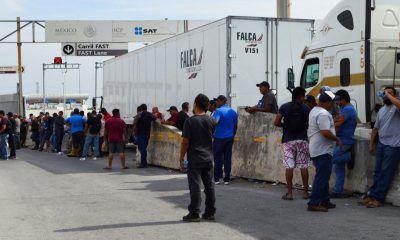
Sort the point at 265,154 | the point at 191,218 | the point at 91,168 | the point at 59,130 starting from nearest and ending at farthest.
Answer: the point at 191,218
the point at 265,154
the point at 91,168
the point at 59,130

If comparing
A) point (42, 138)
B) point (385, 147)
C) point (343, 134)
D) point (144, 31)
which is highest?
point (144, 31)

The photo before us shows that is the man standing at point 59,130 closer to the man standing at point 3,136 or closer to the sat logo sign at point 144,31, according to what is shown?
the man standing at point 3,136

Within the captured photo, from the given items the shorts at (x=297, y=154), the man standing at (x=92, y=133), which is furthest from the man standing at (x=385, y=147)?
the man standing at (x=92, y=133)

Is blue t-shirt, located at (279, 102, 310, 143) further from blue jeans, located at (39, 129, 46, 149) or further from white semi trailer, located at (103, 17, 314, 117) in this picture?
blue jeans, located at (39, 129, 46, 149)

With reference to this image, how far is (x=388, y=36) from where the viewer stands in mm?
12344

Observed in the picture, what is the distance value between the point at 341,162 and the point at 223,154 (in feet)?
9.98

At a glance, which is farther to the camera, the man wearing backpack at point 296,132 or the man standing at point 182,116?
the man standing at point 182,116

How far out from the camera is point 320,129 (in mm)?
8773

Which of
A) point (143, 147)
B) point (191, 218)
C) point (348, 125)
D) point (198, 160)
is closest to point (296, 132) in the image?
point (348, 125)

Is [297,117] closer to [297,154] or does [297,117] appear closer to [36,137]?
[297,154]

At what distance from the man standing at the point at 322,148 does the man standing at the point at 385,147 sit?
29.2 inches

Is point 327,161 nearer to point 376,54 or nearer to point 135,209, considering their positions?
point 135,209

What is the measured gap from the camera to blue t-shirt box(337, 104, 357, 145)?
9727 mm

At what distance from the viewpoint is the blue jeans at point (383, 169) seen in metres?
8.97
